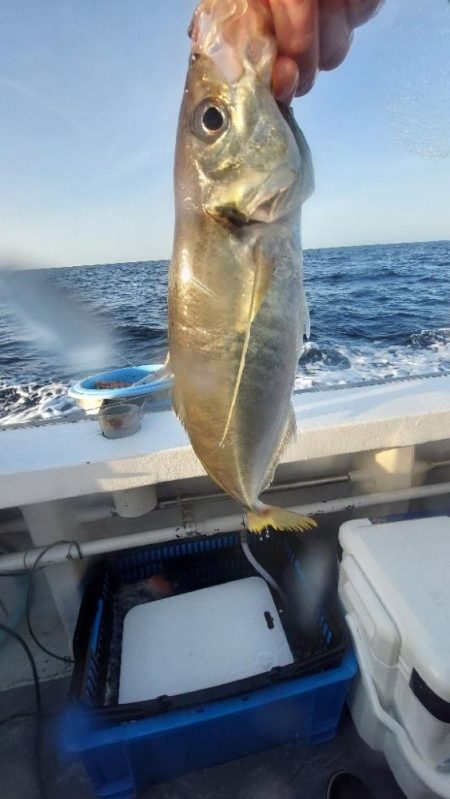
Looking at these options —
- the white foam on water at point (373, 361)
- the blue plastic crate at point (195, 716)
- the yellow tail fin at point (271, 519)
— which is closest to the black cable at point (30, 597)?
the blue plastic crate at point (195, 716)

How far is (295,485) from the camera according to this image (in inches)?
98.5

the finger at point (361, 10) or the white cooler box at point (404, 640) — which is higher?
the finger at point (361, 10)

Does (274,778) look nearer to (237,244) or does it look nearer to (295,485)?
(295,485)

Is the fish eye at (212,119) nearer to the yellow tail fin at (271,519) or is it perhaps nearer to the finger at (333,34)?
the finger at (333,34)

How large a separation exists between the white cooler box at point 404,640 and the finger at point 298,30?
174 cm

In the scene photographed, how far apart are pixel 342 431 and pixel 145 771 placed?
70.2 inches

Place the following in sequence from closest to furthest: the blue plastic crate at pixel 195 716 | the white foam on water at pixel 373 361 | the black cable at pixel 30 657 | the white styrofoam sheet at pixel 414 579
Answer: the white styrofoam sheet at pixel 414 579 < the blue plastic crate at pixel 195 716 < the black cable at pixel 30 657 < the white foam on water at pixel 373 361

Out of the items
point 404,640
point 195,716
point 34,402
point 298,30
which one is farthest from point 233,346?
point 34,402

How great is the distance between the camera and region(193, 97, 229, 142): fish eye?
2.46ft

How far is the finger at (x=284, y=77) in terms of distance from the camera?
28.2 inches

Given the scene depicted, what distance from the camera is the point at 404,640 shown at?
5.04ft

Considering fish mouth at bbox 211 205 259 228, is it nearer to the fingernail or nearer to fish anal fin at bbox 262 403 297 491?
the fingernail

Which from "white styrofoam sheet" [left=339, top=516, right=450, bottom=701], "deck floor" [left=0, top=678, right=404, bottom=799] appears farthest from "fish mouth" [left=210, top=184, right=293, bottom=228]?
"deck floor" [left=0, top=678, right=404, bottom=799]

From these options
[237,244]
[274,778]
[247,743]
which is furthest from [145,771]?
[237,244]
